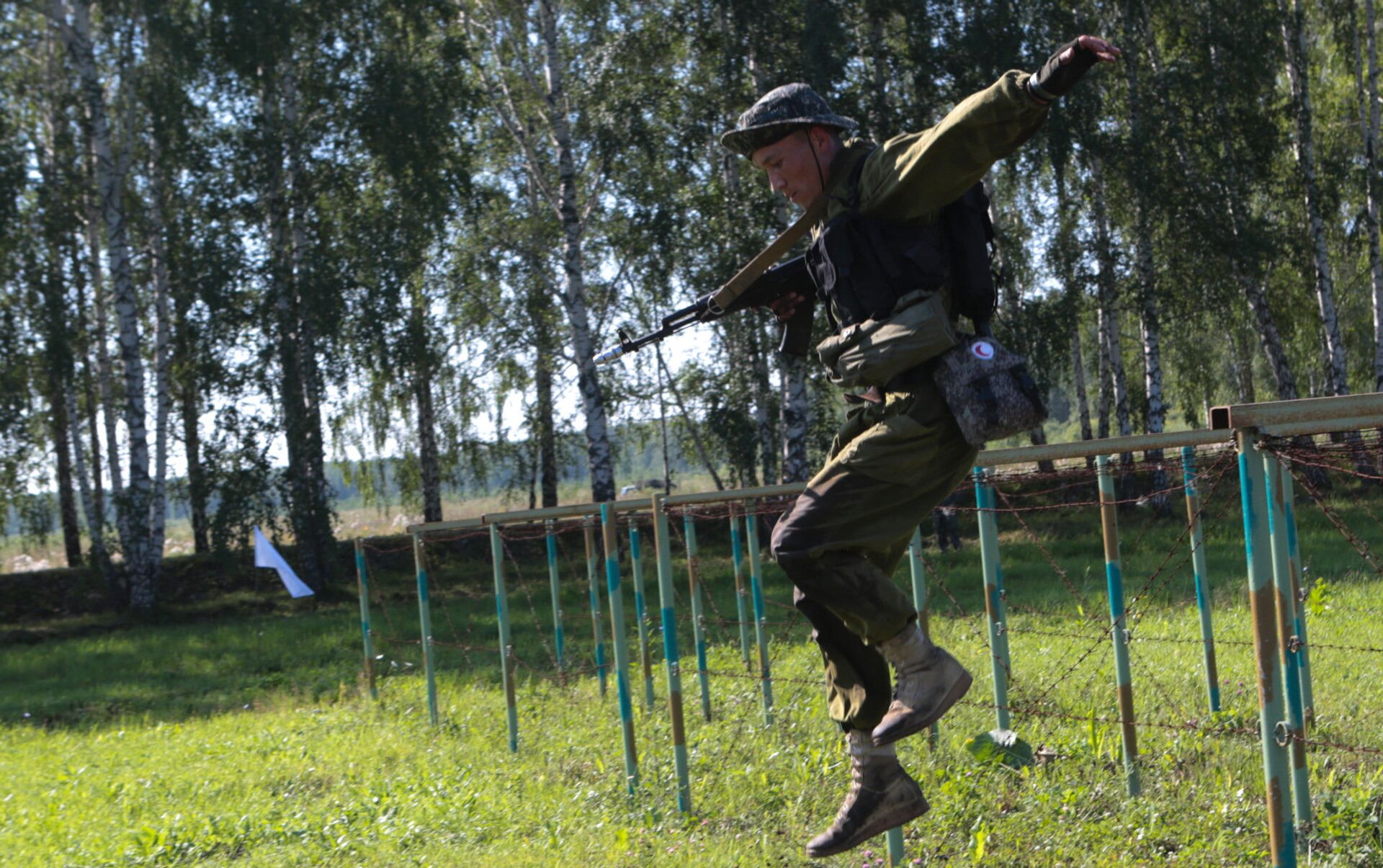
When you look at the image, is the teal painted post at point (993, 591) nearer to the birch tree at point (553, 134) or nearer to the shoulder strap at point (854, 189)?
the shoulder strap at point (854, 189)

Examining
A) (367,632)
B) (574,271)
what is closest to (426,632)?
(367,632)

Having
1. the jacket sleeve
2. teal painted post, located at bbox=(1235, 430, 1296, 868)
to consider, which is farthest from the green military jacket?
teal painted post, located at bbox=(1235, 430, 1296, 868)

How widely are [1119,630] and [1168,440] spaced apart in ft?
2.83

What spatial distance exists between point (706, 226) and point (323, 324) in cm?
681

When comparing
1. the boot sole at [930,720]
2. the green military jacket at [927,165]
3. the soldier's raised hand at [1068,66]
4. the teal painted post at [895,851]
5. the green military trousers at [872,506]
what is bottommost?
the teal painted post at [895,851]

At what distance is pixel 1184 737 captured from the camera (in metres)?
5.82

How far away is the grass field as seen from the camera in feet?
16.7

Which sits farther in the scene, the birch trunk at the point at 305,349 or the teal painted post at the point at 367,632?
the birch trunk at the point at 305,349

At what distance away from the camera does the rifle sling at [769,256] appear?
11.4ft

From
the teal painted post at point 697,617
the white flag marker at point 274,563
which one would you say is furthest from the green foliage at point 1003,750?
the white flag marker at point 274,563

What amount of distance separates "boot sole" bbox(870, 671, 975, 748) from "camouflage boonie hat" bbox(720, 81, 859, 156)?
1.57m

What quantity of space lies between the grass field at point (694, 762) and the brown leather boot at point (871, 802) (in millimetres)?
1341

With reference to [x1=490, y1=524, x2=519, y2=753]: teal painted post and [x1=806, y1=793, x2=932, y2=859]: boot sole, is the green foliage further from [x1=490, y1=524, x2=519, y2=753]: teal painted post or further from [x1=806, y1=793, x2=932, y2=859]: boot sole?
[x1=490, y1=524, x2=519, y2=753]: teal painted post

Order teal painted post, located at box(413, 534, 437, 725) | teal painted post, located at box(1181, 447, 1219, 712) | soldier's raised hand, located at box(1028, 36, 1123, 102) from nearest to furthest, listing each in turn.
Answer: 1. soldier's raised hand, located at box(1028, 36, 1123, 102)
2. teal painted post, located at box(1181, 447, 1219, 712)
3. teal painted post, located at box(413, 534, 437, 725)
